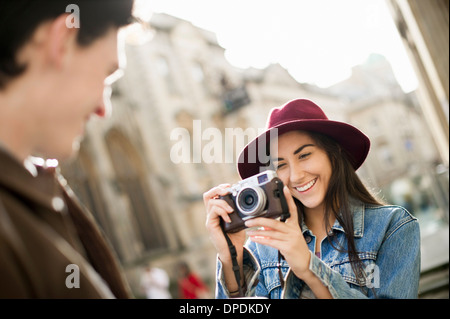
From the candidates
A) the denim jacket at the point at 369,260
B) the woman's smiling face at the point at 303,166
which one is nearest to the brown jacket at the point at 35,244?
the denim jacket at the point at 369,260

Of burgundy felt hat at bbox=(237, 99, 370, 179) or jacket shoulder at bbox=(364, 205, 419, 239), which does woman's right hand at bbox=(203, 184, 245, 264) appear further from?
A: jacket shoulder at bbox=(364, 205, 419, 239)

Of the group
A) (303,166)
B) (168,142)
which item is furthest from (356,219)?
(168,142)

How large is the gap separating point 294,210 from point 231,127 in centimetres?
1354

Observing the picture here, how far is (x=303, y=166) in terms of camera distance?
1.24 meters

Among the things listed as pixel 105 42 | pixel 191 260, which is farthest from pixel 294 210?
pixel 191 260

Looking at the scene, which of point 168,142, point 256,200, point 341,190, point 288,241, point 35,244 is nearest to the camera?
point 35,244

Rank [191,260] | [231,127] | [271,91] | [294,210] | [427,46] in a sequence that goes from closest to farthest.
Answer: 1. [294,210]
2. [427,46]
3. [191,260]
4. [231,127]
5. [271,91]

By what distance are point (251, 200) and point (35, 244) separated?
26.6 inches

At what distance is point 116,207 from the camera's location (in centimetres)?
1000

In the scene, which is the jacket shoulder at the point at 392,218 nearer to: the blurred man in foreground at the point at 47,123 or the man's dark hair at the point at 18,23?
the blurred man in foreground at the point at 47,123

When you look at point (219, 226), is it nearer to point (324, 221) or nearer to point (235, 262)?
point (235, 262)

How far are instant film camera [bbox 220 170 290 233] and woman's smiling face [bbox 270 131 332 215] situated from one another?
187 mm

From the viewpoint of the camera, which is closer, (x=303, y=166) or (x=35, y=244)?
(x=35, y=244)
